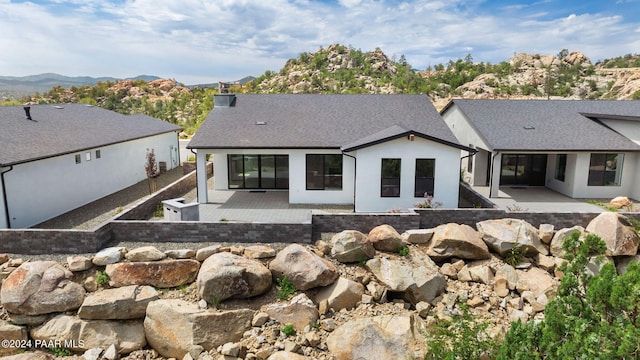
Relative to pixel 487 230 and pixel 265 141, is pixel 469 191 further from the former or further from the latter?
pixel 265 141

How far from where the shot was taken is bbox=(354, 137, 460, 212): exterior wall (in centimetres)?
1491

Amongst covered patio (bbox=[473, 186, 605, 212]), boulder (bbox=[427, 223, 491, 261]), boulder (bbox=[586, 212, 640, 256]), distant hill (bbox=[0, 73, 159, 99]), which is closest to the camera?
boulder (bbox=[586, 212, 640, 256])

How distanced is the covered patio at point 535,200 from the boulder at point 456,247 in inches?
170

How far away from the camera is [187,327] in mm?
8938

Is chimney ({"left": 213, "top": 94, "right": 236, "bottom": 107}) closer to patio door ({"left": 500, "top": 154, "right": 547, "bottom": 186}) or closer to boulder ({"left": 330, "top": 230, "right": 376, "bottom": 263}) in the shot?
boulder ({"left": 330, "top": 230, "right": 376, "bottom": 263})

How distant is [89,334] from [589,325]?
10105 mm

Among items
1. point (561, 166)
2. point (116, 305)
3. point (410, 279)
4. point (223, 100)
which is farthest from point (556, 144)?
point (116, 305)

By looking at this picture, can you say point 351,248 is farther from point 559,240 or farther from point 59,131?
point 59,131

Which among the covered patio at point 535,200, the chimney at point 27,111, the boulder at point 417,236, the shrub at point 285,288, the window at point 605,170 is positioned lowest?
the shrub at point 285,288

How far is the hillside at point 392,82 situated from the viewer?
175 ft

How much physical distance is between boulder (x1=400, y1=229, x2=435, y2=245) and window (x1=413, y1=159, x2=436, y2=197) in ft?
11.8

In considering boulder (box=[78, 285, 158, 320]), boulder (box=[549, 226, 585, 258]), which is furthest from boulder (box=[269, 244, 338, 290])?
boulder (box=[549, 226, 585, 258])

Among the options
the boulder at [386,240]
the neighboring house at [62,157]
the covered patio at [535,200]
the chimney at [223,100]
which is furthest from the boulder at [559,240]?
the neighboring house at [62,157]

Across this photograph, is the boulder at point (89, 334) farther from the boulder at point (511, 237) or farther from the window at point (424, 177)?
the window at point (424, 177)
